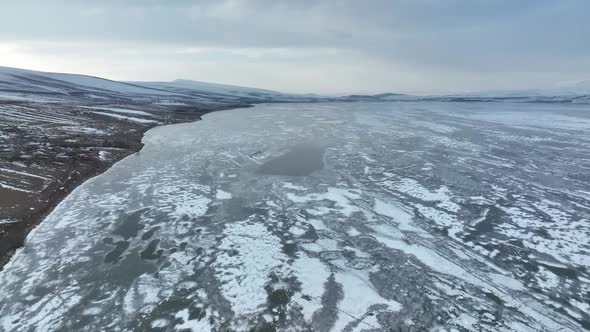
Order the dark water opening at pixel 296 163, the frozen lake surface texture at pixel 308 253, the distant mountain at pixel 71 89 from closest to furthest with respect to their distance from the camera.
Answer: the frozen lake surface texture at pixel 308 253, the dark water opening at pixel 296 163, the distant mountain at pixel 71 89

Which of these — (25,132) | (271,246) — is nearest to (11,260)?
(271,246)

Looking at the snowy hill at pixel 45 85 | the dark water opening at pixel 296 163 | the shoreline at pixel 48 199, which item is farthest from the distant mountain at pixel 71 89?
the dark water opening at pixel 296 163

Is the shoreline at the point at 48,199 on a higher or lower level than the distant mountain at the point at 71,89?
lower

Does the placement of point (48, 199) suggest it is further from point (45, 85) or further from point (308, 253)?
point (45, 85)

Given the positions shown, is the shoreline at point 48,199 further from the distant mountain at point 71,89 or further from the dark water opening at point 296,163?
the distant mountain at point 71,89

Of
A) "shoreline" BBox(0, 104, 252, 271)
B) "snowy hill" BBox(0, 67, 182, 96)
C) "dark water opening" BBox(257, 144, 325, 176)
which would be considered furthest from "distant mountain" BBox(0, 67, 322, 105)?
"dark water opening" BBox(257, 144, 325, 176)

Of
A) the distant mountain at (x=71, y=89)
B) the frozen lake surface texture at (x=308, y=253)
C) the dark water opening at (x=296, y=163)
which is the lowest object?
the frozen lake surface texture at (x=308, y=253)

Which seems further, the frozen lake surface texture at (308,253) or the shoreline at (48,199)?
the shoreline at (48,199)

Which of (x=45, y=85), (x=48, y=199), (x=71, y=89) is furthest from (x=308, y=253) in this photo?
(x=45, y=85)

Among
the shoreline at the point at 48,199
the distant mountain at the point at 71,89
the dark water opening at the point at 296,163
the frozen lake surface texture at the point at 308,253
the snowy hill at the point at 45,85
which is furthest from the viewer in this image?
the snowy hill at the point at 45,85
